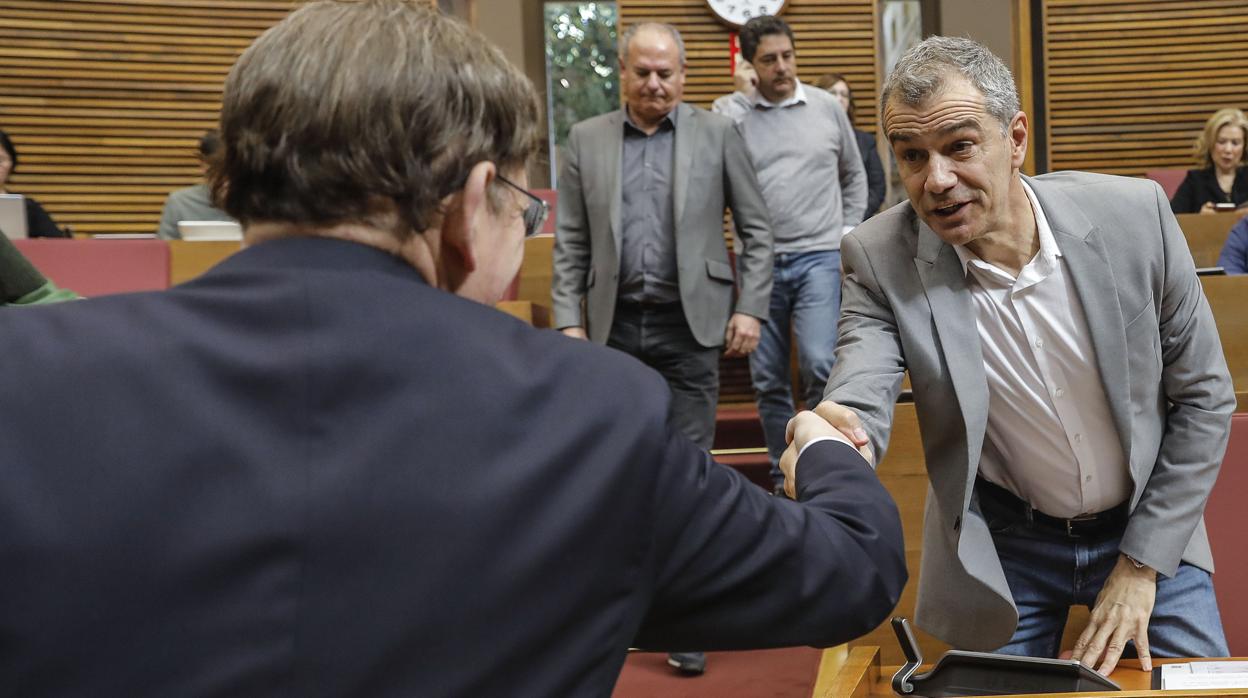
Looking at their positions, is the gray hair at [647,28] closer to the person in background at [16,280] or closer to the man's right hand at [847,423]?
the person in background at [16,280]

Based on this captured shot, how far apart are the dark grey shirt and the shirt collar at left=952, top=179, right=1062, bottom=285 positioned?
1.82 meters

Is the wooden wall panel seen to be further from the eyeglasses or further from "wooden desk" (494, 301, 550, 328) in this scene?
the eyeglasses

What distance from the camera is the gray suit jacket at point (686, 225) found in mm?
3672

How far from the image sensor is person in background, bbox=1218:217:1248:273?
4.54 m

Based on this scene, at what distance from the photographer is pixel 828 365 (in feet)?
13.2

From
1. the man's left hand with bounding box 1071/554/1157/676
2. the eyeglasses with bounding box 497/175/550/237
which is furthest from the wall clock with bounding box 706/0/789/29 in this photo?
the eyeglasses with bounding box 497/175/550/237

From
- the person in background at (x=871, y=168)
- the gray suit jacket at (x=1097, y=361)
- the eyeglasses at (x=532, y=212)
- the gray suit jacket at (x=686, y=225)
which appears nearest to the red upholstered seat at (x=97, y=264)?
the gray suit jacket at (x=686, y=225)

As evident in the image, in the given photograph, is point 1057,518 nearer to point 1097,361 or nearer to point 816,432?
point 1097,361

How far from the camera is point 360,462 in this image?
0.75 m

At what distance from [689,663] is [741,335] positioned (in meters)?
1.00

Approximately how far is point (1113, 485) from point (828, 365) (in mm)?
2109

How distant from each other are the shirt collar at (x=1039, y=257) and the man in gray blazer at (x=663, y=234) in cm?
176

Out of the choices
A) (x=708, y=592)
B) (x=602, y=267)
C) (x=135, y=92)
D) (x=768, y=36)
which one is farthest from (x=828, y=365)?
(x=135, y=92)

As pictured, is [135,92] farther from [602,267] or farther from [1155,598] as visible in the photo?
[1155,598]
